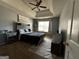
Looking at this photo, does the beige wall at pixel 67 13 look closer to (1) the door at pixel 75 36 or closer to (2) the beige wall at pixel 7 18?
(1) the door at pixel 75 36

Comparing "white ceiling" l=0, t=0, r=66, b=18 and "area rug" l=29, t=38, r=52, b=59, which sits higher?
"white ceiling" l=0, t=0, r=66, b=18

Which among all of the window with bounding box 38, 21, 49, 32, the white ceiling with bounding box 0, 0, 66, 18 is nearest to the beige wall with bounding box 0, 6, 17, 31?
the white ceiling with bounding box 0, 0, 66, 18

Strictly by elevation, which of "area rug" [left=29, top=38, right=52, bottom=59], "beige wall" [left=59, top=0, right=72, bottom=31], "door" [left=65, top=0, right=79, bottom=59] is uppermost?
"beige wall" [left=59, top=0, right=72, bottom=31]

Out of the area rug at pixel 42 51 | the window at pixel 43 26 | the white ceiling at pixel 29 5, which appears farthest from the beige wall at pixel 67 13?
the window at pixel 43 26

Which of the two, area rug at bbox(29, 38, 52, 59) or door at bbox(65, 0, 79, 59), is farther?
area rug at bbox(29, 38, 52, 59)

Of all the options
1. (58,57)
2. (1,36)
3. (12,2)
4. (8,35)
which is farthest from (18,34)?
(58,57)

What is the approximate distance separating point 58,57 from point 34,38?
236cm

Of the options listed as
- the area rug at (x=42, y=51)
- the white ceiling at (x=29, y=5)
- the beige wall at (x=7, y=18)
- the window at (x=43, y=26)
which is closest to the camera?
the area rug at (x=42, y=51)

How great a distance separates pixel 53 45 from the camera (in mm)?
3463

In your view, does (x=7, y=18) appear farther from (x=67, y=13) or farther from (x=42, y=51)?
(x=67, y=13)

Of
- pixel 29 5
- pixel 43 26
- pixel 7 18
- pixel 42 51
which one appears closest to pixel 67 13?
pixel 42 51

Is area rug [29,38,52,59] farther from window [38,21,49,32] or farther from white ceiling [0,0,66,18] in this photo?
window [38,21,49,32]

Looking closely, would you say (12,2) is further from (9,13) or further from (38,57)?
(38,57)

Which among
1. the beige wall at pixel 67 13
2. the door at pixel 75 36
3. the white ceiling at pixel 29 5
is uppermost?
the white ceiling at pixel 29 5
